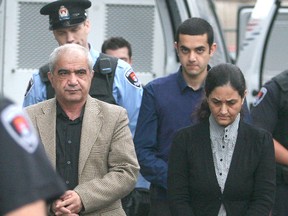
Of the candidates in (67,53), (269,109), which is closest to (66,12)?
(67,53)

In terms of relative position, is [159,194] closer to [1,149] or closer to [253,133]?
[253,133]

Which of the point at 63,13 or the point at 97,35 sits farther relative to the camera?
the point at 97,35

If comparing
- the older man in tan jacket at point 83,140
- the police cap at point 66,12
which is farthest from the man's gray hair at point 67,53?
the police cap at point 66,12

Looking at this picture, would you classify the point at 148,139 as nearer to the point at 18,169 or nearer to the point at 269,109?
the point at 269,109

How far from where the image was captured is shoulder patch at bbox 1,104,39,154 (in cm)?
254

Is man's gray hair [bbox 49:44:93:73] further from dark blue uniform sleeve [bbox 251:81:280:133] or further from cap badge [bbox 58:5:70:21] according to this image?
dark blue uniform sleeve [bbox 251:81:280:133]

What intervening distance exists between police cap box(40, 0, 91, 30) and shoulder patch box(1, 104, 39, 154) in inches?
143

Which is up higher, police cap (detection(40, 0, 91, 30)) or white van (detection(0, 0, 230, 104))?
police cap (detection(40, 0, 91, 30))

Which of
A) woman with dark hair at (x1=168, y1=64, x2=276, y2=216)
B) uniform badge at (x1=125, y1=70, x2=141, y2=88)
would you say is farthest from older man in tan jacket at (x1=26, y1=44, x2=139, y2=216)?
uniform badge at (x1=125, y1=70, x2=141, y2=88)

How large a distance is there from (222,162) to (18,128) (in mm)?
2519

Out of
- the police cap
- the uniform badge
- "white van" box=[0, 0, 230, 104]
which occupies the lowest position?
"white van" box=[0, 0, 230, 104]

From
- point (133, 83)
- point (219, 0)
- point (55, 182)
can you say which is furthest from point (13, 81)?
point (219, 0)

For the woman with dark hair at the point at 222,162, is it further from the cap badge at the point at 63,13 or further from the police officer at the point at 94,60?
the cap badge at the point at 63,13

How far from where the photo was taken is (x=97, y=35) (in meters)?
9.70
